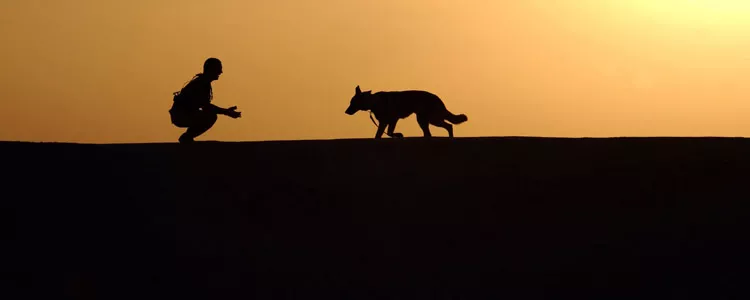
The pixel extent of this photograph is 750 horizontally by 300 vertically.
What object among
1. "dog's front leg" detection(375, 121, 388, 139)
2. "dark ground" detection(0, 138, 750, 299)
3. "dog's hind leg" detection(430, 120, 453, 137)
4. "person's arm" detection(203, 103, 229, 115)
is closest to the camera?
"dark ground" detection(0, 138, 750, 299)

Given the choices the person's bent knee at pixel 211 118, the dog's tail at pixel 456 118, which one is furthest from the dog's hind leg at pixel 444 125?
the person's bent knee at pixel 211 118

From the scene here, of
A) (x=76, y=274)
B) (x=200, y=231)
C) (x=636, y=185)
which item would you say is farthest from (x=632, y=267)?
(x=76, y=274)

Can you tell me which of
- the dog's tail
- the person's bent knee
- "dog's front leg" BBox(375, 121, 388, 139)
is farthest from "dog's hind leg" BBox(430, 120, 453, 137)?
the person's bent knee

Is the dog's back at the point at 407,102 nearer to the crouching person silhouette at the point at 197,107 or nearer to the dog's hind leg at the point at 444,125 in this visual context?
the dog's hind leg at the point at 444,125

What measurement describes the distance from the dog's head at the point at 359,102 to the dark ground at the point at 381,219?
4.83 m

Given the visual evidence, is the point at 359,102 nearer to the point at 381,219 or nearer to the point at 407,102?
the point at 407,102

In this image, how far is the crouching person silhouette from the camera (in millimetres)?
12055

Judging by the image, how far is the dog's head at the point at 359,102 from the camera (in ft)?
52.0

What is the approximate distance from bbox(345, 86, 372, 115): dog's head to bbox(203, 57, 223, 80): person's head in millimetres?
3990

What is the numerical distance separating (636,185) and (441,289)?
2541 mm

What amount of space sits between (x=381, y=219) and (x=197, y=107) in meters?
3.37

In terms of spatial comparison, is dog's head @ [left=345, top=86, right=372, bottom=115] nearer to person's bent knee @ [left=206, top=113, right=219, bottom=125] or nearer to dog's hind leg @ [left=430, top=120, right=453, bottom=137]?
dog's hind leg @ [left=430, top=120, right=453, bottom=137]

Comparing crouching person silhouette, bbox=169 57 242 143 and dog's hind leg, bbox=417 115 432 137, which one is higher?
dog's hind leg, bbox=417 115 432 137

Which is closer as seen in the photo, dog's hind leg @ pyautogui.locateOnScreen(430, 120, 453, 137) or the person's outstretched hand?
the person's outstretched hand
